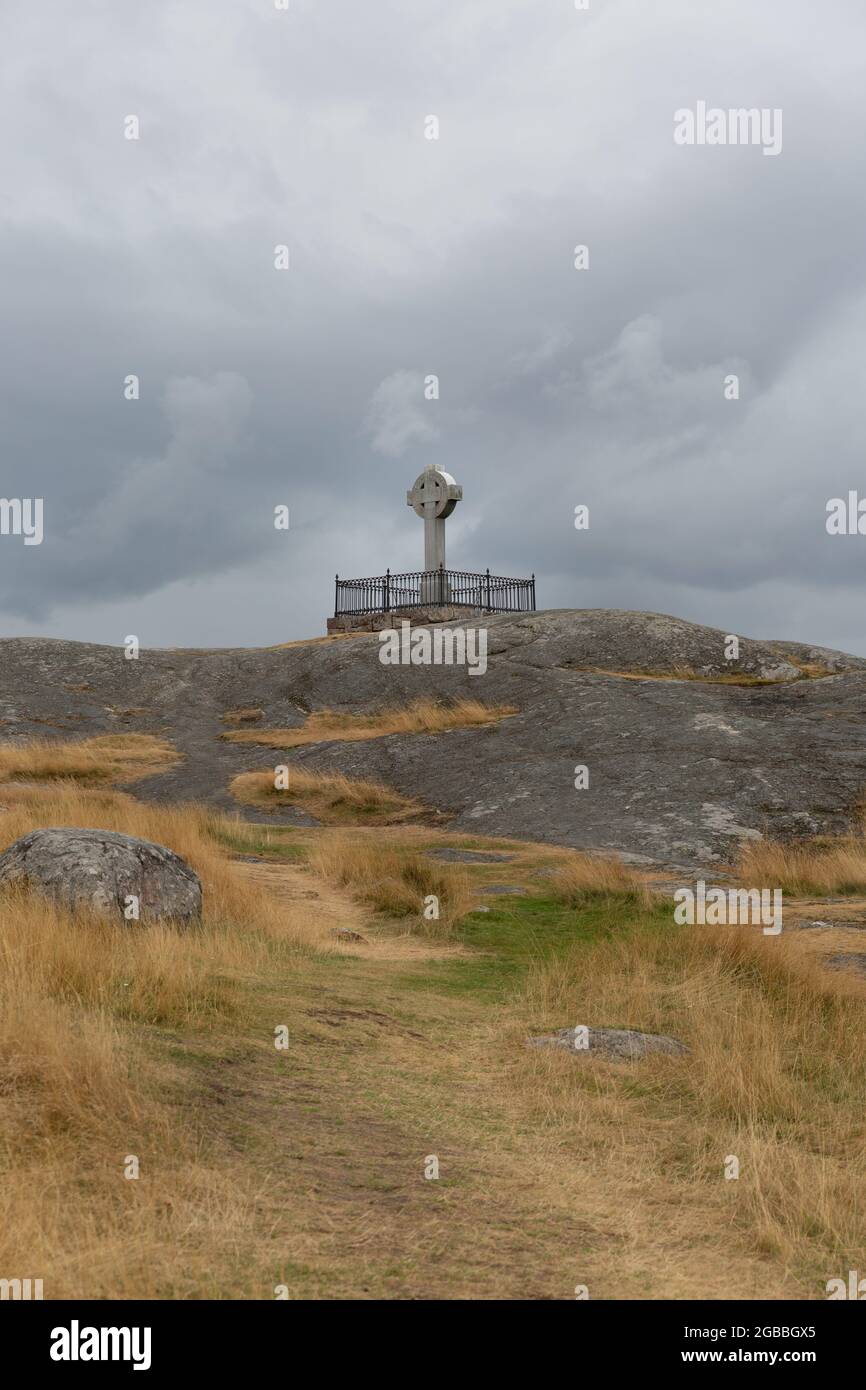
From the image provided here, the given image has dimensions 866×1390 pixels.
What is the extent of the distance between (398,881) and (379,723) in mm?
14232

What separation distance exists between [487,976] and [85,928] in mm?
3394

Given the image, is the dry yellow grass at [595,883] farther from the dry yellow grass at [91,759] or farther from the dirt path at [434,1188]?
the dry yellow grass at [91,759]

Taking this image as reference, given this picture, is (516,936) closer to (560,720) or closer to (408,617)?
(560,720)

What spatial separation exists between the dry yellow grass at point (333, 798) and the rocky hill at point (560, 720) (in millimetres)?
558

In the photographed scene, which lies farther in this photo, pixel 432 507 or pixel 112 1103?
pixel 432 507

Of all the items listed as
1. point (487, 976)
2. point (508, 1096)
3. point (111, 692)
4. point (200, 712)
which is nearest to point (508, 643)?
point (200, 712)

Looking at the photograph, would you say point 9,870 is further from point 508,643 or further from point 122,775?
point 508,643

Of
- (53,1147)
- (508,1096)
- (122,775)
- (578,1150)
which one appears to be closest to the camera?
(53,1147)

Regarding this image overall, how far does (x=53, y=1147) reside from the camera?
194 inches

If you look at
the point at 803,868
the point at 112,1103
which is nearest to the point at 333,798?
the point at 803,868

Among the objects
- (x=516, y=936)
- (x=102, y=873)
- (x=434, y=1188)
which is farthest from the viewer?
(x=516, y=936)

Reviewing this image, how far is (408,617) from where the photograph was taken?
39.6 meters

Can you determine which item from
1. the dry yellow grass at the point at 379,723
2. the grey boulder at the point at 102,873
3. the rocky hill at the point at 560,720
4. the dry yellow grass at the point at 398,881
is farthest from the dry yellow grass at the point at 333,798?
the grey boulder at the point at 102,873

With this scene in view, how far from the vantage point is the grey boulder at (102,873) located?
932cm
